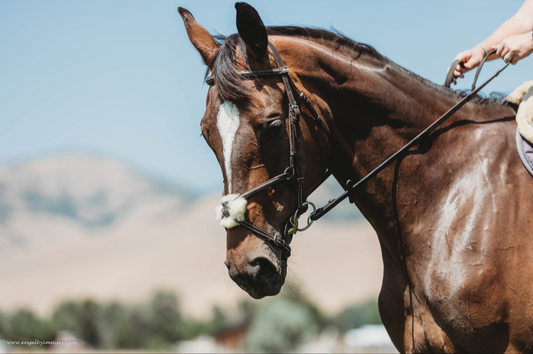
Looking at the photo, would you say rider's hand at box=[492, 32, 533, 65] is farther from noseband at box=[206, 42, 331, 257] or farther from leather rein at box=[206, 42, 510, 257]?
noseband at box=[206, 42, 331, 257]

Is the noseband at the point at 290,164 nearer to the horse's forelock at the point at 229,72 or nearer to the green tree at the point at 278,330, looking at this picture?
the horse's forelock at the point at 229,72

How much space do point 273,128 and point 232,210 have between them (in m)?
0.64

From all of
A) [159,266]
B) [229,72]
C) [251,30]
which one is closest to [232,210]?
A: [229,72]

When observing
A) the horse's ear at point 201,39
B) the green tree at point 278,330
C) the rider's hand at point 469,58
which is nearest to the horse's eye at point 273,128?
the horse's ear at point 201,39

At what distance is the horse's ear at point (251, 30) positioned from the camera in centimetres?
323

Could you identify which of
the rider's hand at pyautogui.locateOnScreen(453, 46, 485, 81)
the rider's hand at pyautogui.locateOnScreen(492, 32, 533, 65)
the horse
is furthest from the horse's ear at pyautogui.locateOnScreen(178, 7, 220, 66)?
the rider's hand at pyautogui.locateOnScreen(492, 32, 533, 65)

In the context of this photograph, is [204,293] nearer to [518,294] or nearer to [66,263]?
[66,263]

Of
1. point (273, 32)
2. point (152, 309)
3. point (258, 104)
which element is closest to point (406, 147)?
point (258, 104)

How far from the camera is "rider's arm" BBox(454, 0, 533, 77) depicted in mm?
3783

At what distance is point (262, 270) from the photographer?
308cm

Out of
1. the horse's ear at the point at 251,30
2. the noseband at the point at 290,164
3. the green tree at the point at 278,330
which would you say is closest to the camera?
the noseband at the point at 290,164

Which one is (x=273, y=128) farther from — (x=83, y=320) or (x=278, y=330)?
(x=83, y=320)

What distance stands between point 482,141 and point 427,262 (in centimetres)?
106

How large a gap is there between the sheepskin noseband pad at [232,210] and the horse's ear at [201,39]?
135 centimetres
